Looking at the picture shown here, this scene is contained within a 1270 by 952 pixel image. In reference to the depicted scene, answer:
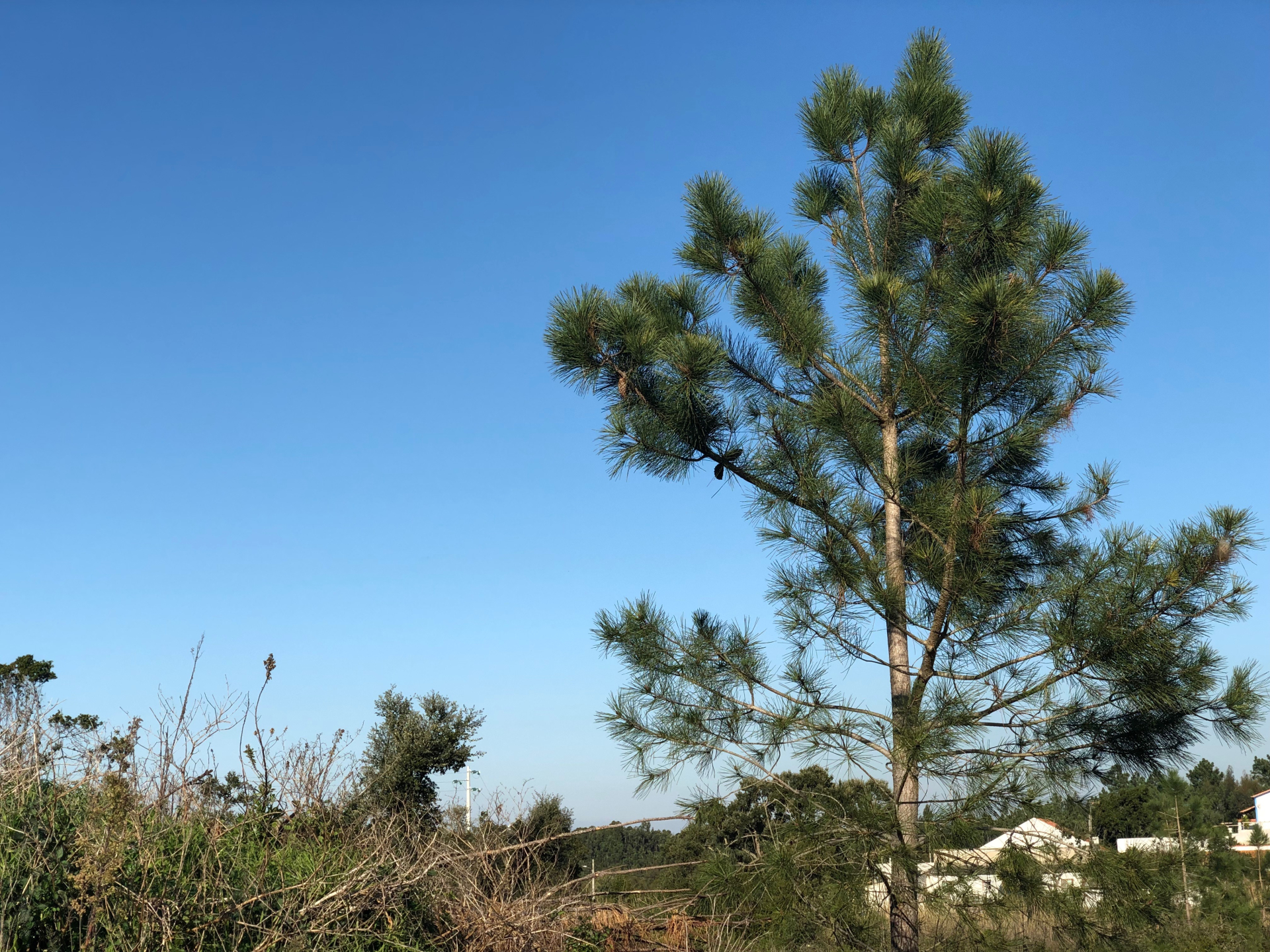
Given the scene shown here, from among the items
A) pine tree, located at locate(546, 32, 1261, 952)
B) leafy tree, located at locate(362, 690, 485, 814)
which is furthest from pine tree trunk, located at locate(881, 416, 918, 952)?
leafy tree, located at locate(362, 690, 485, 814)

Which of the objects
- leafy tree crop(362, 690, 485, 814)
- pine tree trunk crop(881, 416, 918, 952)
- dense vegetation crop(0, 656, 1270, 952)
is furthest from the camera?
leafy tree crop(362, 690, 485, 814)

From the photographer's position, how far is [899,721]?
6.07 metres

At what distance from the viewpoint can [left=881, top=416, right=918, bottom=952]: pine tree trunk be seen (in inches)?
231

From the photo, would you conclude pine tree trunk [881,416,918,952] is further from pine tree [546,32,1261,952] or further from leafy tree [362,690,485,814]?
leafy tree [362,690,485,814]

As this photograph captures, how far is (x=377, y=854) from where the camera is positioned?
547 cm

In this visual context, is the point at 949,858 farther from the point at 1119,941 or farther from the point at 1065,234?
the point at 1065,234

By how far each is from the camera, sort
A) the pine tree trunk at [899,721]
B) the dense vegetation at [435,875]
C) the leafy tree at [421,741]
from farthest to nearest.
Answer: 1. the leafy tree at [421,741]
2. the pine tree trunk at [899,721]
3. the dense vegetation at [435,875]

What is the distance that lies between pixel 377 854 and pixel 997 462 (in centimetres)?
493

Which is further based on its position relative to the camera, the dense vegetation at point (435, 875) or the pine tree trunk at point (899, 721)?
the pine tree trunk at point (899, 721)

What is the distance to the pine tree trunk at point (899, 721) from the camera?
5.87 meters

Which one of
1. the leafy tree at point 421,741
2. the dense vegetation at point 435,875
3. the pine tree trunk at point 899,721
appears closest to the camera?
the dense vegetation at point 435,875

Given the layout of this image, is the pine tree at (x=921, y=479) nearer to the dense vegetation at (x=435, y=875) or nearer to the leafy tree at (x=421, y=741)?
the dense vegetation at (x=435, y=875)

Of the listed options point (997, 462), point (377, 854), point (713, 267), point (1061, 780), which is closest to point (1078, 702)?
point (1061, 780)

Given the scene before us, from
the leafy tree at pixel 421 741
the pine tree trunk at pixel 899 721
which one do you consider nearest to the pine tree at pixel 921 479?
the pine tree trunk at pixel 899 721
